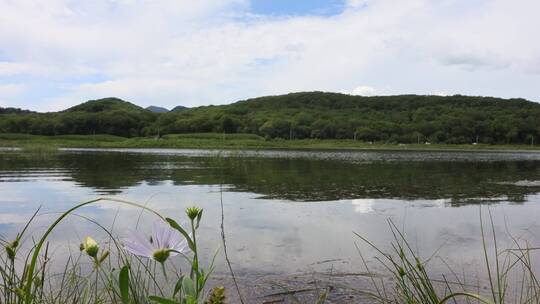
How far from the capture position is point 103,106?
17362 cm

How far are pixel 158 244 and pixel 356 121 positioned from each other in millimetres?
134003

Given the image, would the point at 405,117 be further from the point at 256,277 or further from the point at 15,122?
the point at 256,277

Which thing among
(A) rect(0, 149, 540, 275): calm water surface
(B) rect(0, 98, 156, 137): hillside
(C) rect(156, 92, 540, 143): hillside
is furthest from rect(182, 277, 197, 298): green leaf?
(B) rect(0, 98, 156, 137): hillside

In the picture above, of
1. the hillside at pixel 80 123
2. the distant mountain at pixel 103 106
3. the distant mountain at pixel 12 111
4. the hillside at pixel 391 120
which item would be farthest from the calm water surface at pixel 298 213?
the distant mountain at pixel 12 111

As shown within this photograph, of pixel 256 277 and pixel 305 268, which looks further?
pixel 305 268

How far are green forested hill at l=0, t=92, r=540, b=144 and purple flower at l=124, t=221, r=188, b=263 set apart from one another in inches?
4899

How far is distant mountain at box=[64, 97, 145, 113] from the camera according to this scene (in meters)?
171

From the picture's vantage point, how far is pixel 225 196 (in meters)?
12.6

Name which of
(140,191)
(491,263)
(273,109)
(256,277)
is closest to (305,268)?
(256,277)

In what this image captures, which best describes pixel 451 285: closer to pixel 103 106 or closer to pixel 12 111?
pixel 103 106

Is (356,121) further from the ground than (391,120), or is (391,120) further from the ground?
(391,120)

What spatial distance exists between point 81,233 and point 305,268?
12.0 ft

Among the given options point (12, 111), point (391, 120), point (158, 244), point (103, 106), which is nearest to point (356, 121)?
point (391, 120)

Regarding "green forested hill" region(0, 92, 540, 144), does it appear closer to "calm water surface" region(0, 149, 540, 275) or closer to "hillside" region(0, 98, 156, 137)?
"hillside" region(0, 98, 156, 137)
